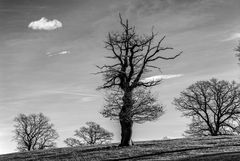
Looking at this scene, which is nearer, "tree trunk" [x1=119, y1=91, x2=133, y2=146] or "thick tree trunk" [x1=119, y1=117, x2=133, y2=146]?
"tree trunk" [x1=119, y1=91, x2=133, y2=146]

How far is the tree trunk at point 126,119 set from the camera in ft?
135

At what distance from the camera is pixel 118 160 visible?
3288 centimetres

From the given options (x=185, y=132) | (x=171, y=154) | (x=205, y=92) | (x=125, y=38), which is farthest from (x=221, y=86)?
(x=171, y=154)

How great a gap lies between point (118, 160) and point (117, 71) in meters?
13.7

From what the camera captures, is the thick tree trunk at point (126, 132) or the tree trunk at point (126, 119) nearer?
the tree trunk at point (126, 119)

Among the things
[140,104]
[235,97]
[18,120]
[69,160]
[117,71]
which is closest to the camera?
[69,160]

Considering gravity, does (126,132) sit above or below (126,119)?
below

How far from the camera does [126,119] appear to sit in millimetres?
41688

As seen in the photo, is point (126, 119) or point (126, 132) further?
point (126, 132)

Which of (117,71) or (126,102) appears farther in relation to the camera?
(117,71)

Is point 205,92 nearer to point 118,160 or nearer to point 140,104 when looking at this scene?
point 140,104

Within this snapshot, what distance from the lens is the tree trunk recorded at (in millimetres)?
41062

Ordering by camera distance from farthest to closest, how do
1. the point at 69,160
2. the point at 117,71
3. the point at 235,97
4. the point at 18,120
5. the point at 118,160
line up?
1. the point at 18,120
2. the point at 235,97
3. the point at 117,71
4. the point at 69,160
5. the point at 118,160

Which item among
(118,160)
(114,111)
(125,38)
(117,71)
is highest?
(125,38)
